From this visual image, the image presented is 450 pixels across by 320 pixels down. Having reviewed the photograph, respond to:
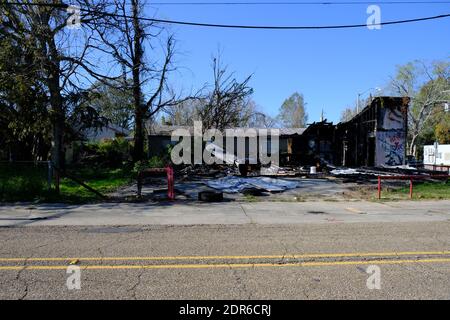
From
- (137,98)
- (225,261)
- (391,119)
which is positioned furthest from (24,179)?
(391,119)

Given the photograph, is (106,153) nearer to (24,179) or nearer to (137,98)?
(137,98)

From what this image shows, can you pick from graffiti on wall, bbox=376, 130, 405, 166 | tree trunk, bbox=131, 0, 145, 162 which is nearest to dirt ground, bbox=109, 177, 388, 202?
tree trunk, bbox=131, 0, 145, 162

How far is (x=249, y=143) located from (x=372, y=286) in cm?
3680

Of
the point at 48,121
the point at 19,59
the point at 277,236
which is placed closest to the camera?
the point at 277,236

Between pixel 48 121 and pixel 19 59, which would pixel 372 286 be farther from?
pixel 48 121

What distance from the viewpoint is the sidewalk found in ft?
34.7

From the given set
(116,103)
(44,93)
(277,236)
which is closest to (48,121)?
(44,93)

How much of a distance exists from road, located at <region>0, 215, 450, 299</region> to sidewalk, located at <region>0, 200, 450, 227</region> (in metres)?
0.93

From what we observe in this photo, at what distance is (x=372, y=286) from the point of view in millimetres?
5219

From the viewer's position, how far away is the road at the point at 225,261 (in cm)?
501

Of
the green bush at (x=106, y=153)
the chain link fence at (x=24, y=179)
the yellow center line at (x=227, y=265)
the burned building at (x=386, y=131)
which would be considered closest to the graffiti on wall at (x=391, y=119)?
the burned building at (x=386, y=131)

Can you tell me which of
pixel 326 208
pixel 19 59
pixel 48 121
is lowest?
pixel 326 208

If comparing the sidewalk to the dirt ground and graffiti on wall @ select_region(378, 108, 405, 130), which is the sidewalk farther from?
graffiti on wall @ select_region(378, 108, 405, 130)

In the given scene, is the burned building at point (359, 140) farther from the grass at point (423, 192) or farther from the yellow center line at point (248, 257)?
the yellow center line at point (248, 257)
